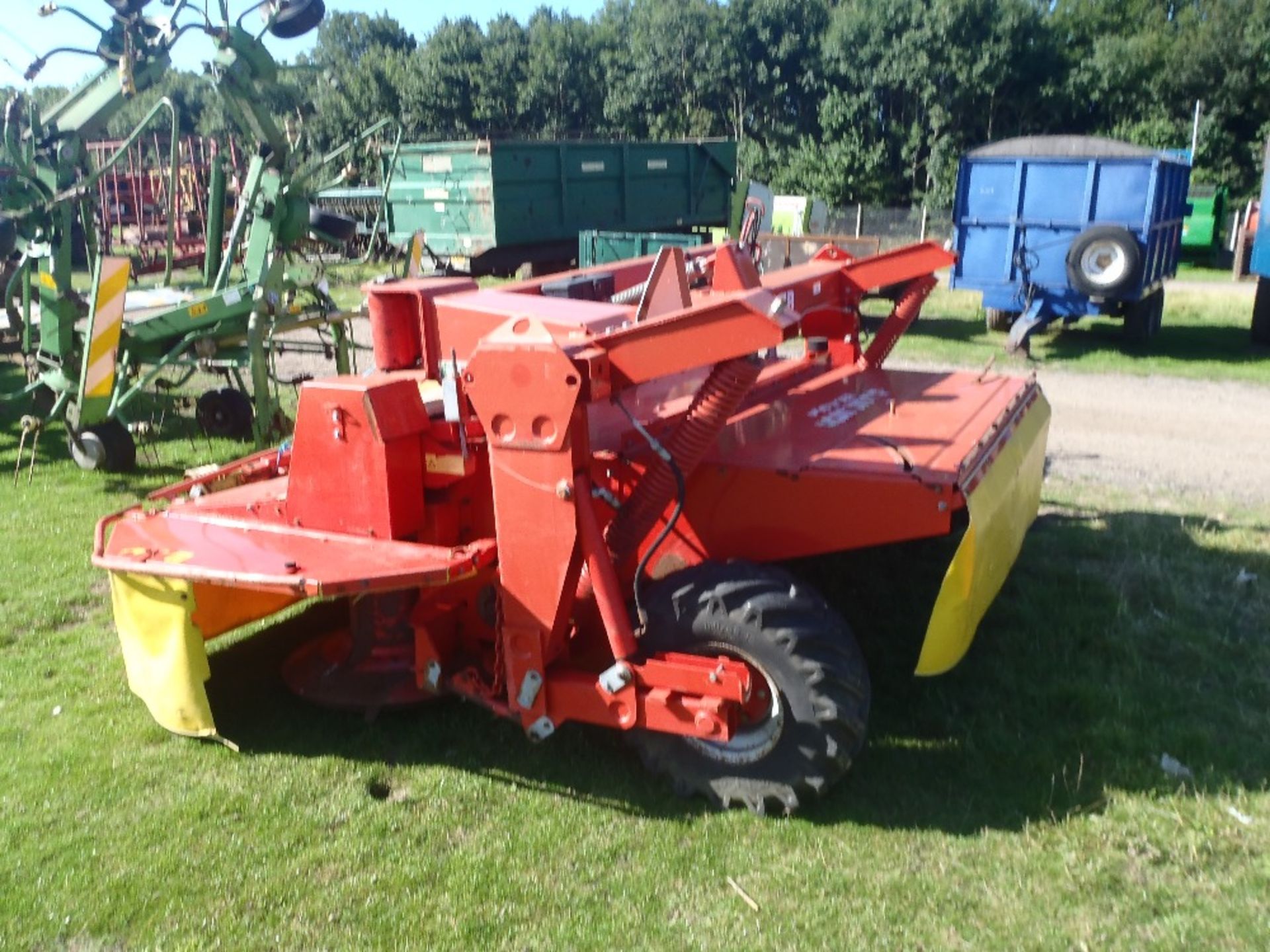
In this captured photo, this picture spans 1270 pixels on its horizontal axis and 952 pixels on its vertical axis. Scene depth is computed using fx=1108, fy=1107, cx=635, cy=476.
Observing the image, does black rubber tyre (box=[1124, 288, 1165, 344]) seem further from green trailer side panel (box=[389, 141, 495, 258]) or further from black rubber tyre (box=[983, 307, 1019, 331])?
green trailer side panel (box=[389, 141, 495, 258])

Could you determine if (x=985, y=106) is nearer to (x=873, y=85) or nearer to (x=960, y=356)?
(x=873, y=85)

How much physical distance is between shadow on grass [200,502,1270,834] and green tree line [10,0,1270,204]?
2080cm

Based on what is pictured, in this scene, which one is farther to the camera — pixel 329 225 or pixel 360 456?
pixel 329 225

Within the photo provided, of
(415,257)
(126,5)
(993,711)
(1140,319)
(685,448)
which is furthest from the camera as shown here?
(1140,319)

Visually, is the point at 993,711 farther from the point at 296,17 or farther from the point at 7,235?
the point at 7,235

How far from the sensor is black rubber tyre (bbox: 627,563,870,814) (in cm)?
308

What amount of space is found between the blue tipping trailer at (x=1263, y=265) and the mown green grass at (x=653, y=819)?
7.66 meters

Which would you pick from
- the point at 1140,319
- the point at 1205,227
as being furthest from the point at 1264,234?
the point at 1205,227

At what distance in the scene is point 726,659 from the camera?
122 inches

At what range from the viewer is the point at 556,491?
3.04m

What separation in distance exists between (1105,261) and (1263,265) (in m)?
1.84

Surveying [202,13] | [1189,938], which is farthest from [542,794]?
[202,13]

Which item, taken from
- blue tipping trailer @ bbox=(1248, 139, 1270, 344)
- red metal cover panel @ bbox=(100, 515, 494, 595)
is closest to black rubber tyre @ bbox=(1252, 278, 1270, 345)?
blue tipping trailer @ bbox=(1248, 139, 1270, 344)

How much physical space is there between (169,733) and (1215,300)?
1480 cm
